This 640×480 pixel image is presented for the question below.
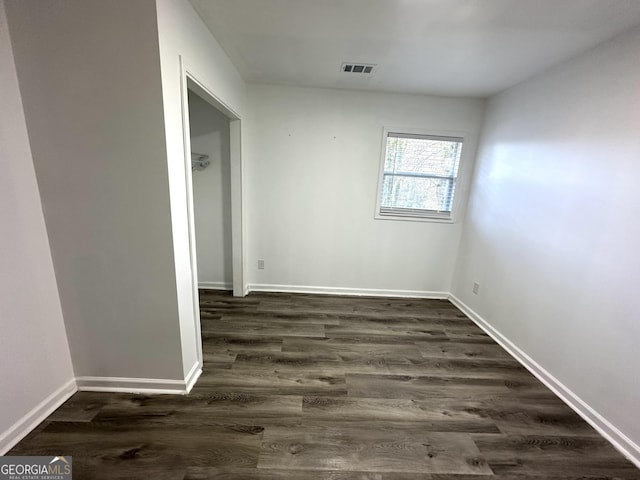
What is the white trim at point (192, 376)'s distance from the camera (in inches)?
67.0

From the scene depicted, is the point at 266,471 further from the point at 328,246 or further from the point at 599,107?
the point at 599,107

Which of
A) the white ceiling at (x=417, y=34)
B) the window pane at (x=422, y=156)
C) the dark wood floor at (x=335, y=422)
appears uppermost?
the white ceiling at (x=417, y=34)

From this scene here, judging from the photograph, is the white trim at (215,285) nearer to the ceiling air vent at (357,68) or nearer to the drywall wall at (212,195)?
the drywall wall at (212,195)

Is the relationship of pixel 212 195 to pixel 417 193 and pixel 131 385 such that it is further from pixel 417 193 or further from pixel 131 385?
pixel 417 193

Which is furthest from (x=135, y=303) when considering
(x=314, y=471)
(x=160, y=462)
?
(x=314, y=471)

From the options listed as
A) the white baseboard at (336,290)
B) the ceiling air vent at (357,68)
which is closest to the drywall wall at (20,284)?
the white baseboard at (336,290)

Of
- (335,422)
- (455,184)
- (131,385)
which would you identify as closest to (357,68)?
(455,184)

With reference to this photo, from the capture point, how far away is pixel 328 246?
10.7 feet

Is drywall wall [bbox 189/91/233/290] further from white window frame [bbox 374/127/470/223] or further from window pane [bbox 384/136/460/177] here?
window pane [bbox 384/136/460/177]

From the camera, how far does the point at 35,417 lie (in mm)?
1419

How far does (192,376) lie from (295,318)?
1.15 m

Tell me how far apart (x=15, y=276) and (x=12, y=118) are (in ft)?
2.71

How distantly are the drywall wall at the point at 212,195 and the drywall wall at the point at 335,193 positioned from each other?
0.98 feet

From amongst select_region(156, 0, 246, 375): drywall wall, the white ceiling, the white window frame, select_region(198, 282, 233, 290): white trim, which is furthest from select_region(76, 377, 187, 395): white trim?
the white window frame
